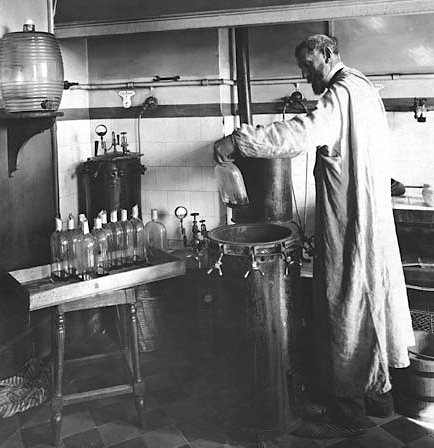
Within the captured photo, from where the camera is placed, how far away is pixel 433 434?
3.39 m

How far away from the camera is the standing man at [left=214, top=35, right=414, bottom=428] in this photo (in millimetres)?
3271

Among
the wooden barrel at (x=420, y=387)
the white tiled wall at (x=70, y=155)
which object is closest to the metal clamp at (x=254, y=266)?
the wooden barrel at (x=420, y=387)

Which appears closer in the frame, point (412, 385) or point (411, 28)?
point (412, 385)

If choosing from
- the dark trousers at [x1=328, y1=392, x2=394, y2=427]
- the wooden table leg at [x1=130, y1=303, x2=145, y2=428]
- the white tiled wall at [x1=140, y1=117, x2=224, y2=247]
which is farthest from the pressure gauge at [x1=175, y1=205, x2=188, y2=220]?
the dark trousers at [x1=328, y1=392, x2=394, y2=427]

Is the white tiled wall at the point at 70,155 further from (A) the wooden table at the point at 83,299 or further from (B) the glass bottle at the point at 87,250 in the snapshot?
(A) the wooden table at the point at 83,299

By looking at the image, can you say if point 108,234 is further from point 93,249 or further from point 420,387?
point 420,387

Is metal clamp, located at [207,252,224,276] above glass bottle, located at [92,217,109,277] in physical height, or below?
below

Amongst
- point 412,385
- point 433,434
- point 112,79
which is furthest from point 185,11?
point 433,434

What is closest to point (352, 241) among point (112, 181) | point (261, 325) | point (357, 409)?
point (261, 325)

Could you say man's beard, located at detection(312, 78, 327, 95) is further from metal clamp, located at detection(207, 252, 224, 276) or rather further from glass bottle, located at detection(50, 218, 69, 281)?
glass bottle, located at detection(50, 218, 69, 281)

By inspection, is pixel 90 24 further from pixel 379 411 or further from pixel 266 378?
pixel 379 411

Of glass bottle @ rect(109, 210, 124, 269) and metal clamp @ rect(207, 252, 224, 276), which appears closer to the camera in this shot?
metal clamp @ rect(207, 252, 224, 276)

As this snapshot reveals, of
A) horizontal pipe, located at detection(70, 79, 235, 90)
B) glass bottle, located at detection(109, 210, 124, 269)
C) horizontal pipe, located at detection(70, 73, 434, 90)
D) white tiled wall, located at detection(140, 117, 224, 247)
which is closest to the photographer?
glass bottle, located at detection(109, 210, 124, 269)

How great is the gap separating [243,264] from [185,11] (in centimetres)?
174
